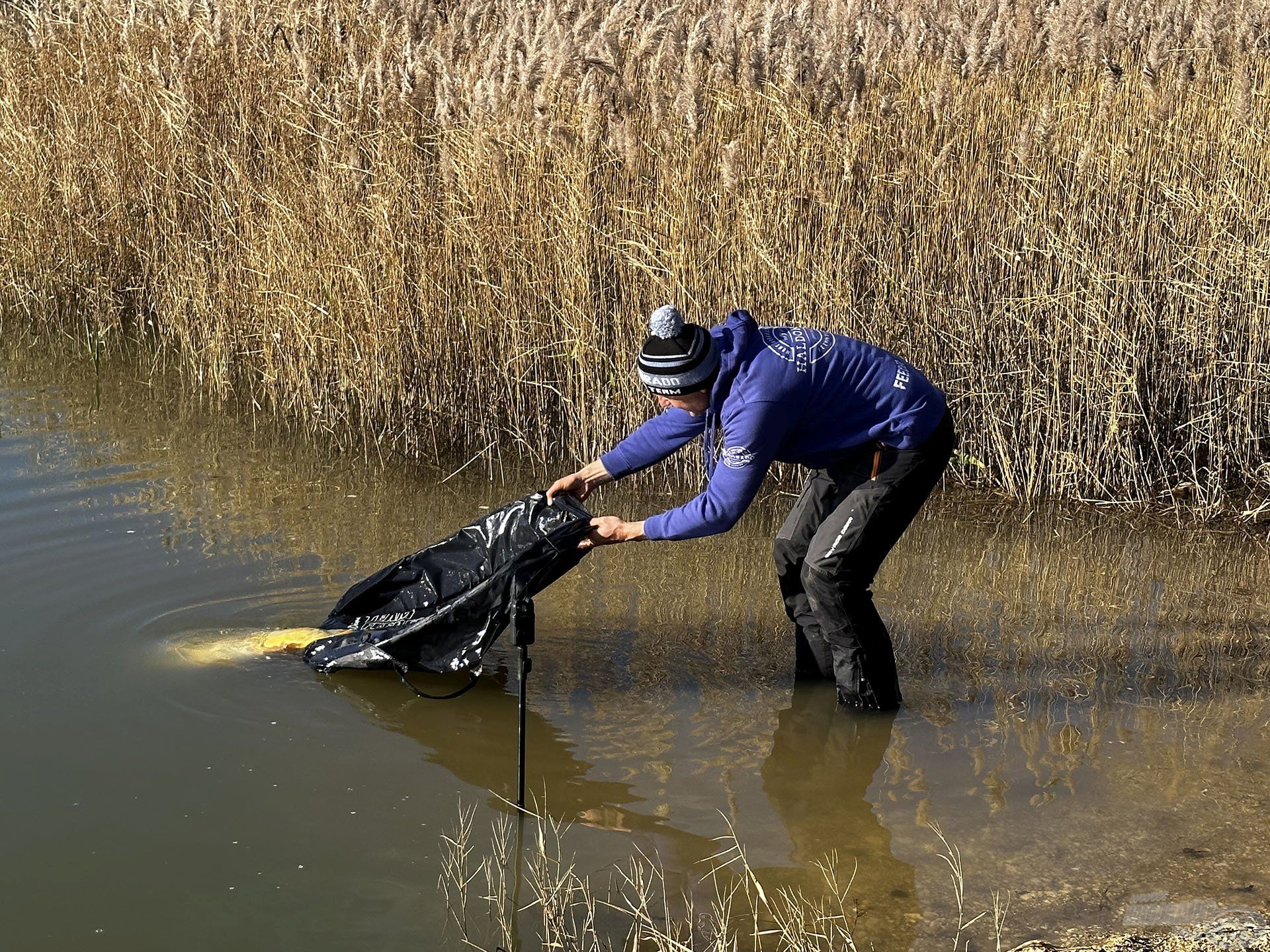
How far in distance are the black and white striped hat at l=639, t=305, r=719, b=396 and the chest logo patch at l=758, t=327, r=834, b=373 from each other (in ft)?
0.62

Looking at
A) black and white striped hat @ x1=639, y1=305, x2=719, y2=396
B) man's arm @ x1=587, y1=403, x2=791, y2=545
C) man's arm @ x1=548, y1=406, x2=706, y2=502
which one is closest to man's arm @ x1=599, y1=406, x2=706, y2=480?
man's arm @ x1=548, y1=406, x2=706, y2=502

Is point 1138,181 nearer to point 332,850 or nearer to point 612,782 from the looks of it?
point 612,782

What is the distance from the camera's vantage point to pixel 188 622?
5473 millimetres

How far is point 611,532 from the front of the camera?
4324 mm

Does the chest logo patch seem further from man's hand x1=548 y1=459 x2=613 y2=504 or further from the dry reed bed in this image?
the dry reed bed

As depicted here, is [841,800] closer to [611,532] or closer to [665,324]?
[611,532]

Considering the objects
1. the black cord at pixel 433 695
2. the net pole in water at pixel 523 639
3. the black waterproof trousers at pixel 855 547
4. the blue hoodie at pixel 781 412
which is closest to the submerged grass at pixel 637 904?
the net pole in water at pixel 523 639

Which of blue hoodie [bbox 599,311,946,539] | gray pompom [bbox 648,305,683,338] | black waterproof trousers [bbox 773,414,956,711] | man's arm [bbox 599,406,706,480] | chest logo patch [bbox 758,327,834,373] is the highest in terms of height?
gray pompom [bbox 648,305,683,338]

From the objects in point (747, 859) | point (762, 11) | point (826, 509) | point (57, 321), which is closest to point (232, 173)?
point (57, 321)

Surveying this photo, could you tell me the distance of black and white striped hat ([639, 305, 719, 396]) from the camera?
4.00 metres

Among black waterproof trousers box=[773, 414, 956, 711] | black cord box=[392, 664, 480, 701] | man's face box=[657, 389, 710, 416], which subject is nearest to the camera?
man's face box=[657, 389, 710, 416]

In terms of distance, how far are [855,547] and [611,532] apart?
0.83 metres

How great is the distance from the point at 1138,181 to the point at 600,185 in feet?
8.90

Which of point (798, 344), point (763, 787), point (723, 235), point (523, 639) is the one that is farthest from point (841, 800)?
point (723, 235)
